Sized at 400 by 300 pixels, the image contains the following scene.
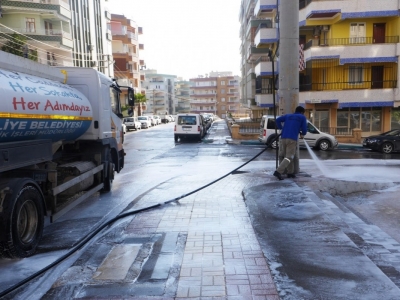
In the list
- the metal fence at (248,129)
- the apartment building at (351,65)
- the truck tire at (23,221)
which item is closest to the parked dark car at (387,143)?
the apartment building at (351,65)

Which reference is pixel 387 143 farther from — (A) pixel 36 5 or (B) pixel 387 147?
(A) pixel 36 5

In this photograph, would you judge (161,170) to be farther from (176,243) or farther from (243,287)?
(243,287)

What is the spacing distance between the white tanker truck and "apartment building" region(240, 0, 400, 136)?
21842 mm

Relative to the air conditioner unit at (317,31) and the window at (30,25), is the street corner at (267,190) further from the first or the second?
the window at (30,25)

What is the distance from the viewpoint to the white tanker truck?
5.19 metres

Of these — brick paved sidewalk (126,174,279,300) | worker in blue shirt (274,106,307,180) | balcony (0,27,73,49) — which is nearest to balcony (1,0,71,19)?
balcony (0,27,73,49)

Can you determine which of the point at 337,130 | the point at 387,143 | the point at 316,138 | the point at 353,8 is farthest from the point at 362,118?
the point at 387,143

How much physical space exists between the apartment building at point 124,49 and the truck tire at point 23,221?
58730 millimetres

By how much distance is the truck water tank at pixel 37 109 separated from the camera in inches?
206

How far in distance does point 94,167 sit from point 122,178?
3.56 metres

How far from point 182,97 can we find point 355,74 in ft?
403

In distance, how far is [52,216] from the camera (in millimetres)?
6402

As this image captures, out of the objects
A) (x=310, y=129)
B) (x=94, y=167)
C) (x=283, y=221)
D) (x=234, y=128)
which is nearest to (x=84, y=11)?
(x=234, y=128)

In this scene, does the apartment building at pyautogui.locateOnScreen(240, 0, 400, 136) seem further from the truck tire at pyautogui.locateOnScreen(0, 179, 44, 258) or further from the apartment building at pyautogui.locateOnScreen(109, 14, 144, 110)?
the apartment building at pyautogui.locateOnScreen(109, 14, 144, 110)
